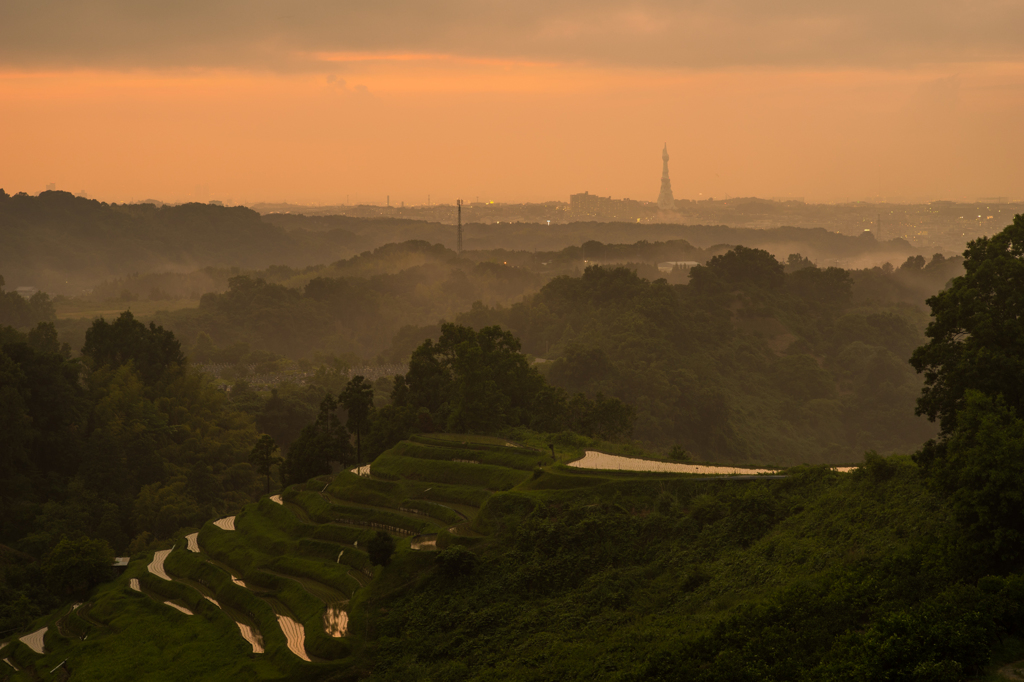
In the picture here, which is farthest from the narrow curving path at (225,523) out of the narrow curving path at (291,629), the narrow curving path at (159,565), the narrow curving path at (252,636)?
the narrow curving path at (252,636)

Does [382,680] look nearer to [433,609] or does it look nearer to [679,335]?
[433,609]

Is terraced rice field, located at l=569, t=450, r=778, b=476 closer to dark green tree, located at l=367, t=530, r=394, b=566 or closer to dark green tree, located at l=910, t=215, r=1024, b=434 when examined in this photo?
dark green tree, located at l=367, t=530, r=394, b=566

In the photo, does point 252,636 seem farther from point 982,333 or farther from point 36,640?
point 982,333

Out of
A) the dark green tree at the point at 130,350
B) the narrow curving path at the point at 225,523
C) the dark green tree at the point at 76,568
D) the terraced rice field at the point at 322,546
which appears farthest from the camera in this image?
the dark green tree at the point at 130,350

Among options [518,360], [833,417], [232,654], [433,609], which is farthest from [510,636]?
[833,417]

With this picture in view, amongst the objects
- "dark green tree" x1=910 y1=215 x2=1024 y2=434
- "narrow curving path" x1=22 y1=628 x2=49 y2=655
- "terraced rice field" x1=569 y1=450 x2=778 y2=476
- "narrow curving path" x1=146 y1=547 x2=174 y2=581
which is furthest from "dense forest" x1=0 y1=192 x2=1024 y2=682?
"terraced rice field" x1=569 y1=450 x2=778 y2=476

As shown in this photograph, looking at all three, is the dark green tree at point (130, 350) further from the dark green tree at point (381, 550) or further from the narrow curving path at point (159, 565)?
the dark green tree at point (381, 550)

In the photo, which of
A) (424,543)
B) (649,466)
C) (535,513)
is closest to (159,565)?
(424,543)
